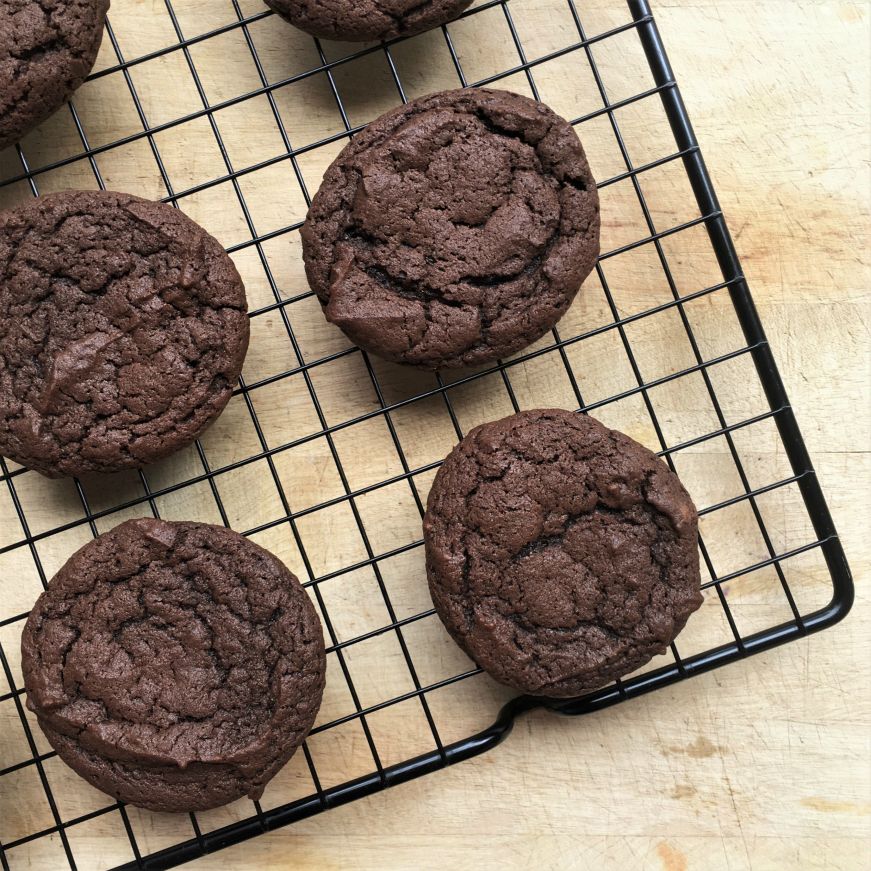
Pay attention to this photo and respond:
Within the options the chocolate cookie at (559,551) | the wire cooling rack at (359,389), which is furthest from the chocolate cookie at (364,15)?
the chocolate cookie at (559,551)

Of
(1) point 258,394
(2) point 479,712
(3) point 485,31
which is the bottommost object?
(2) point 479,712

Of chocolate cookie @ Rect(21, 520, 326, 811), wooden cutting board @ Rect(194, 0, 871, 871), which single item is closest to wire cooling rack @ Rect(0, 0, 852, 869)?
wooden cutting board @ Rect(194, 0, 871, 871)

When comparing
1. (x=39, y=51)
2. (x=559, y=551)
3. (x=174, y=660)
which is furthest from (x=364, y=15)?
(x=174, y=660)

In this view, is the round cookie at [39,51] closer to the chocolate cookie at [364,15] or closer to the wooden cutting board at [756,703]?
the chocolate cookie at [364,15]

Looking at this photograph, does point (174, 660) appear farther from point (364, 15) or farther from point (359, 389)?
point (364, 15)

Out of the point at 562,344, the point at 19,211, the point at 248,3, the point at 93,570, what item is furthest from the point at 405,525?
the point at 248,3

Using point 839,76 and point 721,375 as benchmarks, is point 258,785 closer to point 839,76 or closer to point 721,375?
point 721,375
